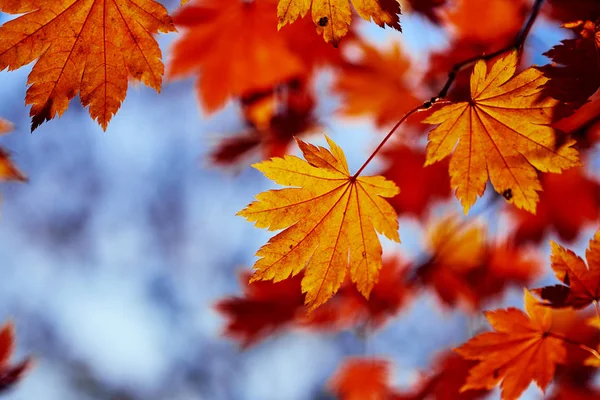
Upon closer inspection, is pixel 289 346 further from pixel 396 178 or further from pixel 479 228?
pixel 396 178

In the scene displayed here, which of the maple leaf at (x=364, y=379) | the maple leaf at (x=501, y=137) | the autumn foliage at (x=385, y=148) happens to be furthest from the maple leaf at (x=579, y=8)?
the maple leaf at (x=364, y=379)

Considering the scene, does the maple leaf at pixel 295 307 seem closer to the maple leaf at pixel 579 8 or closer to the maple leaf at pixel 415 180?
the maple leaf at pixel 415 180

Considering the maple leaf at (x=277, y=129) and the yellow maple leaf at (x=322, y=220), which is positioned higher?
the maple leaf at (x=277, y=129)

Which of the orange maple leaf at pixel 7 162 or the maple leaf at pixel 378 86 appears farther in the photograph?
the maple leaf at pixel 378 86

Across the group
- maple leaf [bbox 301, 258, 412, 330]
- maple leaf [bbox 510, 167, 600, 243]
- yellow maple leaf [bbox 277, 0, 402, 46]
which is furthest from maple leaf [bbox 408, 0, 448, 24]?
maple leaf [bbox 301, 258, 412, 330]

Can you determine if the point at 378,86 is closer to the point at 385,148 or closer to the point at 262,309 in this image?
the point at 385,148

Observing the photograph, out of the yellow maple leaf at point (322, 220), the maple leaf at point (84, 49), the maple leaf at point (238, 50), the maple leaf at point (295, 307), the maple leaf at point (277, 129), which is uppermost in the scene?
the maple leaf at point (277, 129)

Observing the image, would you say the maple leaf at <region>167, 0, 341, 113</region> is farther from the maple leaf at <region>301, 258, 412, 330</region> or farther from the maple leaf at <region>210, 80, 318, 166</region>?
the maple leaf at <region>301, 258, 412, 330</region>
